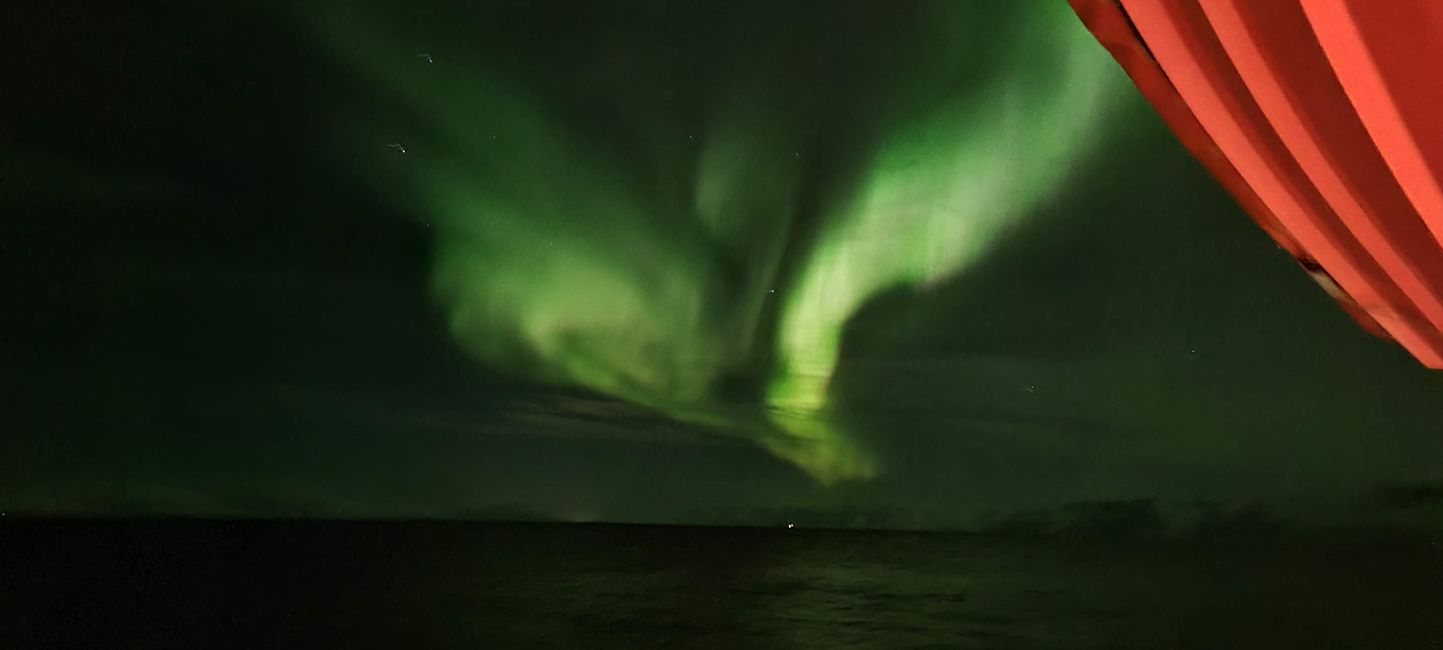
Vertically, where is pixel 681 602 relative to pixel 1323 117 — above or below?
below

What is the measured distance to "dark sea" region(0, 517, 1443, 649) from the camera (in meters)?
5.29

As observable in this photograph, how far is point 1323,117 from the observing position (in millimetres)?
1345

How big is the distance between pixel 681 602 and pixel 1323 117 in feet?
23.4

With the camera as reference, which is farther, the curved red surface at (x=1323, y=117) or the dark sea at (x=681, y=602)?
the dark sea at (x=681, y=602)

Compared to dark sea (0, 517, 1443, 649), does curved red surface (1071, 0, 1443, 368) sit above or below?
above

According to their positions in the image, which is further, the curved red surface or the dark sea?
the dark sea

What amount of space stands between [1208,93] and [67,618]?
19.9 feet

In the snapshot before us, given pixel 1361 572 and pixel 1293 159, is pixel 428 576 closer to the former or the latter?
pixel 1293 159

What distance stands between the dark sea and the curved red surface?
4.10 metres

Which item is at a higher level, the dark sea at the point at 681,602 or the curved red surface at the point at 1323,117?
the curved red surface at the point at 1323,117

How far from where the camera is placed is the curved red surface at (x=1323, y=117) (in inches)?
45.4

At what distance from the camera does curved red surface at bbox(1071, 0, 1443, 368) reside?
115 centimetres

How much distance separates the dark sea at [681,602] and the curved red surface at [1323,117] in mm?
4096

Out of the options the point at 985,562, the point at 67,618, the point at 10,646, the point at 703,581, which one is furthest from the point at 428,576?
the point at 985,562
